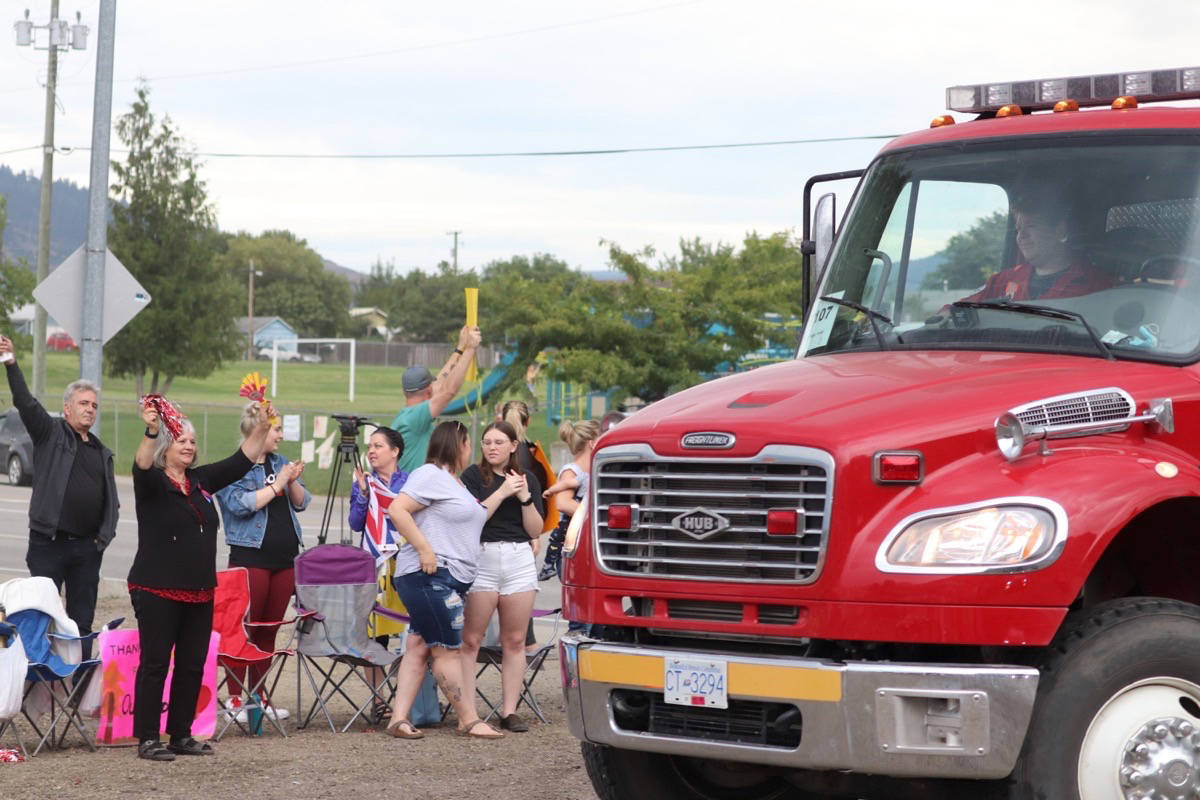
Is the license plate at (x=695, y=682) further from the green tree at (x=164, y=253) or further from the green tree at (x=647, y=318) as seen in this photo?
the green tree at (x=164, y=253)

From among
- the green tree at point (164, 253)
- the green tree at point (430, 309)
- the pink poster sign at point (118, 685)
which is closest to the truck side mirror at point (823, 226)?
the pink poster sign at point (118, 685)

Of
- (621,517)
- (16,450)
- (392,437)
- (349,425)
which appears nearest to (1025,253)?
(621,517)

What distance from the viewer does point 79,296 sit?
14.0 meters

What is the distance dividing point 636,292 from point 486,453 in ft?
69.0

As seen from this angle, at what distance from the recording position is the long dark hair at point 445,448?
9328 mm

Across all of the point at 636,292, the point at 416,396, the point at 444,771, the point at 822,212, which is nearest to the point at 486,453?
the point at 416,396

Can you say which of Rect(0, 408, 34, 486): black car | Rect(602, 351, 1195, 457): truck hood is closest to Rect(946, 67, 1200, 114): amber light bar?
Rect(602, 351, 1195, 457): truck hood

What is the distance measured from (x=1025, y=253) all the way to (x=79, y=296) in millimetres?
9643

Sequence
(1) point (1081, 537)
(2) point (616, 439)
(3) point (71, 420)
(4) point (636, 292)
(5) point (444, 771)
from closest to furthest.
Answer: (1) point (1081, 537), (2) point (616, 439), (5) point (444, 771), (3) point (71, 420), (4) point (636, 292)

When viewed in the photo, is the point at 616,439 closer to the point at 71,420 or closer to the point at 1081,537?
the point at 1081,537

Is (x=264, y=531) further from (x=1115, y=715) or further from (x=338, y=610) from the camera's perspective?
(x=1115, y=715)

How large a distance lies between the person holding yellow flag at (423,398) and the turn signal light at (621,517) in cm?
435

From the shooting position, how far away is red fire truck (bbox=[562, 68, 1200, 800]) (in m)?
5.19

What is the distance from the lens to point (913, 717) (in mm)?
5199
